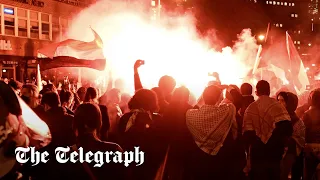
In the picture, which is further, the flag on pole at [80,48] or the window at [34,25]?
the window at [34,25]

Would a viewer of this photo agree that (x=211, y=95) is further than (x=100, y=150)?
Yes

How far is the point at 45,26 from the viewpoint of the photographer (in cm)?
3156

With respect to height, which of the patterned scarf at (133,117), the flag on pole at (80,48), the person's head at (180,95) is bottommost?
the patterned scarf at (133,117)

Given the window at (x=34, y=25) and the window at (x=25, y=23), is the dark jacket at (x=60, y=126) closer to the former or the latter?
the window at (x=25, y=23)

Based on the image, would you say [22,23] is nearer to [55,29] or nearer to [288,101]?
[55,29]

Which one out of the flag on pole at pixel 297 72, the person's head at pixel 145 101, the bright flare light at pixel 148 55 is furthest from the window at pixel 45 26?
the person's head at pixel 145 101

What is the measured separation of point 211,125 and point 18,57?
26.2 metres

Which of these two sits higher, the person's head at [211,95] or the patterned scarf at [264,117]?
the person's head at [211,95]

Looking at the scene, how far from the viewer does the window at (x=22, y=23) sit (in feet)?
95.9

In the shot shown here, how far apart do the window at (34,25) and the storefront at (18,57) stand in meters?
0.48

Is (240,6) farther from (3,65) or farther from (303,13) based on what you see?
(303,13)

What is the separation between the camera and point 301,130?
646 cm

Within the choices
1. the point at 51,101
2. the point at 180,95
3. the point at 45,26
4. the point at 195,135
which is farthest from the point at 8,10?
the point at 195,135

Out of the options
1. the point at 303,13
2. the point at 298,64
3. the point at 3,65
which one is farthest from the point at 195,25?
the point at 303,13
